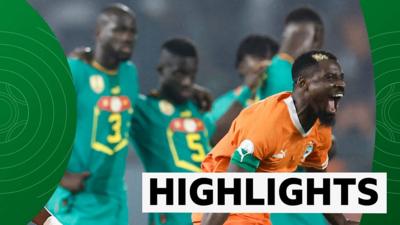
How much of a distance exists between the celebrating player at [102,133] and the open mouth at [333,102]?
855 mm

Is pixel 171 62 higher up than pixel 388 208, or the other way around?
pixel 171 62

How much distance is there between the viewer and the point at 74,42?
3910 mm

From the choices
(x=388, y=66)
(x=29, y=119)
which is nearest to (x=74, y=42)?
(x=29, y=119)

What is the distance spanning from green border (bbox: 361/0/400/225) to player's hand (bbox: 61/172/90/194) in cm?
125

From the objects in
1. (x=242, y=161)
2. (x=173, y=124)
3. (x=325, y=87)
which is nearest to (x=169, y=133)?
(x=173, y=124)

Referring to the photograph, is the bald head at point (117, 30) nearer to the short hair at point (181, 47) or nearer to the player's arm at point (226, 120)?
the short hair at point (181, 47)

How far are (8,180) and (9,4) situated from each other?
78cm

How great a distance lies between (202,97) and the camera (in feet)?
12.9

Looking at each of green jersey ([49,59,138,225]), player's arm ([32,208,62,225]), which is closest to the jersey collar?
green jersey ([49,59,138,225])

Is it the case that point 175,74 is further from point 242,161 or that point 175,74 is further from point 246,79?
point 242,161

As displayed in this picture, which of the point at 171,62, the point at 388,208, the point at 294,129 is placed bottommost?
the point at 388,208

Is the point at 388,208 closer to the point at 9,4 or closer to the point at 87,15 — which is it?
the point at 87,15

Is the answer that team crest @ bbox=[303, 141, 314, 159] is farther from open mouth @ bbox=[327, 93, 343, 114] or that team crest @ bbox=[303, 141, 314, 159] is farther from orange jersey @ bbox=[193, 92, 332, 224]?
open mouth @ bbox=[327, 93, 343, 114]

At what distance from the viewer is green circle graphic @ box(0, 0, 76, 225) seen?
393 centimetres
